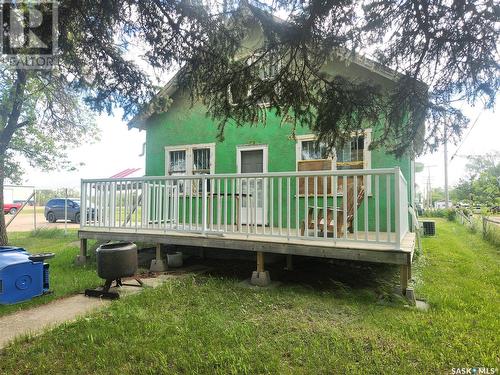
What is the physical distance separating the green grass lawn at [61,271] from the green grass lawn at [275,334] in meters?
1.01

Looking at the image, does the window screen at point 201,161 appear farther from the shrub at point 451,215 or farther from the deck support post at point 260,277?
the shrub at point 451,215

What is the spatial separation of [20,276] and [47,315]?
2.27 feet

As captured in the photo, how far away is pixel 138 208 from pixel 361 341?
471 centimetres

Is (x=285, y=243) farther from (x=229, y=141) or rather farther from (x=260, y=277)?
(x=229, y=141)

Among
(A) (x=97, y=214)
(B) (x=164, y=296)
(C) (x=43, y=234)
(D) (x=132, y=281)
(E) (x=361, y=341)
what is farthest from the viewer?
(C) (x=43, y=234)

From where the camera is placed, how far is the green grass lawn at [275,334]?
2402 millimetres

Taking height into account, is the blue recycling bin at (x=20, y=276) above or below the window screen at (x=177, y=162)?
below

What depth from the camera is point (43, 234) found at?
34.6ft

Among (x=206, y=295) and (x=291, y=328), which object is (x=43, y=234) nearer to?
Answer: (x=206, y=295)

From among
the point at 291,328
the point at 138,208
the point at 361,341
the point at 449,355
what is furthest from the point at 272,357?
the point at 138,208

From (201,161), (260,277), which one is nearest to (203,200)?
(260,277)

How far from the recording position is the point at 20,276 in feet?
12.6

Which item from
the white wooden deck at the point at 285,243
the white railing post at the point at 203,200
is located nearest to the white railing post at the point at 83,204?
the white wooden deck at the point at 285,243

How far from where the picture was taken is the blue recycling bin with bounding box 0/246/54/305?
12.1 feet
